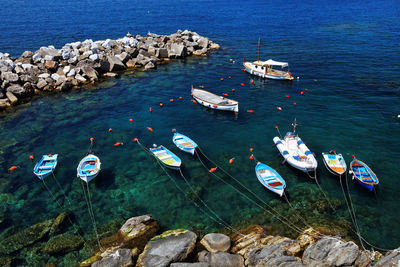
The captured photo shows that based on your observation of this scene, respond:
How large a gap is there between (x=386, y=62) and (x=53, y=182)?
6517cm

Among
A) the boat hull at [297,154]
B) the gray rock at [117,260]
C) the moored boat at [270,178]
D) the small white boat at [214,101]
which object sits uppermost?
the small white boat at [214,101]

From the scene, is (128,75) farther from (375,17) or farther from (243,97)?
(375,17)

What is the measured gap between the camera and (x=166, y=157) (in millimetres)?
29453

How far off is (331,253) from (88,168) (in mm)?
24188

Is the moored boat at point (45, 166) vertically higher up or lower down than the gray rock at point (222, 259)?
higher up

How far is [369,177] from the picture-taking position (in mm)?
25000

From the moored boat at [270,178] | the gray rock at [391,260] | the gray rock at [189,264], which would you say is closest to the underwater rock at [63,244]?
the gray rock at [189,264]

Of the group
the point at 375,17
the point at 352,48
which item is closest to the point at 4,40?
the point at 352,48

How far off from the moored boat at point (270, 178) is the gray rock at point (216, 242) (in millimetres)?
7482

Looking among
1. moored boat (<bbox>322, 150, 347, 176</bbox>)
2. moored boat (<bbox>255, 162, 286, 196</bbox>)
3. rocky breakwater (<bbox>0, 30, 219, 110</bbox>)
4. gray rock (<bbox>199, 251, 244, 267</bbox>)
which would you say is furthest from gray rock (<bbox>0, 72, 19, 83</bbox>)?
moored boat (<bbox>322, 150, 347, 176</bbox>)

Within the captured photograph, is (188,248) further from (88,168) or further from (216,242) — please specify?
(88,168)

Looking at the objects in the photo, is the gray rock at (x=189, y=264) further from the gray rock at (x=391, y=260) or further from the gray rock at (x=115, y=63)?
the gray rock at (x=115, y=63)

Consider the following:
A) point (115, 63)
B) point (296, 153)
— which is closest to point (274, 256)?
point (296, 153)

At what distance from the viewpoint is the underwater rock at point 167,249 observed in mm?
17500
